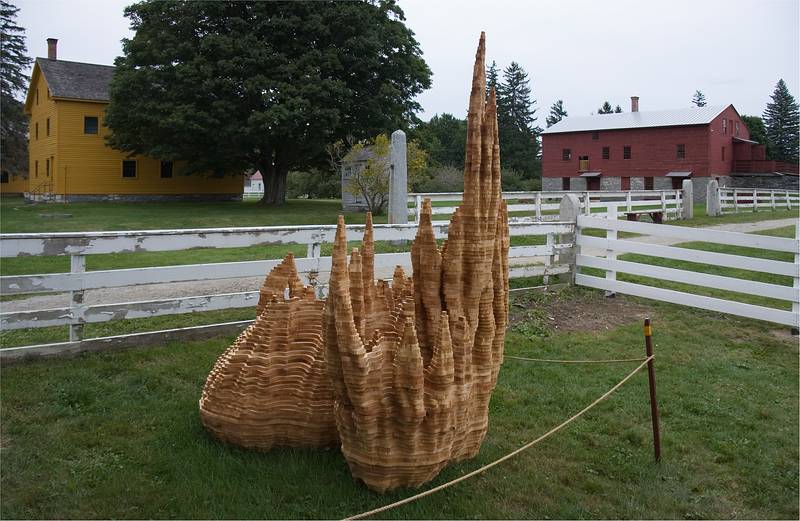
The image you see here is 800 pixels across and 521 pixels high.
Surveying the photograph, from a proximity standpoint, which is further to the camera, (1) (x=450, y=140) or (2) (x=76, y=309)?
(1) (x=450, y=140)

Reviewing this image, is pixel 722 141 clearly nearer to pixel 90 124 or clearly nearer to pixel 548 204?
pixel 548 204

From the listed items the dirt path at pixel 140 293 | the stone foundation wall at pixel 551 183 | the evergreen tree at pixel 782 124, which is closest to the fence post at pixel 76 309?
the dirt path at pixel 140 293

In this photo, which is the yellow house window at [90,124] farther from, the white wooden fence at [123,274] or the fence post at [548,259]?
the white wooden fence at [123,274]

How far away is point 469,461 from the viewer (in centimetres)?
432

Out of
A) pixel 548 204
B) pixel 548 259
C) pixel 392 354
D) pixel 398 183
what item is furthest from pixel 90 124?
pixel 392 354

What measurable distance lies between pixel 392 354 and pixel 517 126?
72.9 metres

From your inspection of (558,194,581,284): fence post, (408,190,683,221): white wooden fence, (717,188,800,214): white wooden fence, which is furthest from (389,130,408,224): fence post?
(717,188,800,214): white wooden fence

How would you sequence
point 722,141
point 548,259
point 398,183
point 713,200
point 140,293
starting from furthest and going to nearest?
point 722,141 < point 713,200 < point 398,183 < point 548,259 < point 140,293

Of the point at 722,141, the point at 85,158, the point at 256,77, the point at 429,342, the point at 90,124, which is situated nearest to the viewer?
the point at 429,342

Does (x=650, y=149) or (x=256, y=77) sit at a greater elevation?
(x=650, y=149)

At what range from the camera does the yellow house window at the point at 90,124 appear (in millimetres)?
35812

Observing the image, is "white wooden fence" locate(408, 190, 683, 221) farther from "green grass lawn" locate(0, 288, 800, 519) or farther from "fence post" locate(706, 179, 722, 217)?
"green grass lawn" locate(0, 288, 800, 519)

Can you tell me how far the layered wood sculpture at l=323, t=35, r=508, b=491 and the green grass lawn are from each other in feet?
1.06

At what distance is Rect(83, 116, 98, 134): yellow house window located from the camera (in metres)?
35.8
